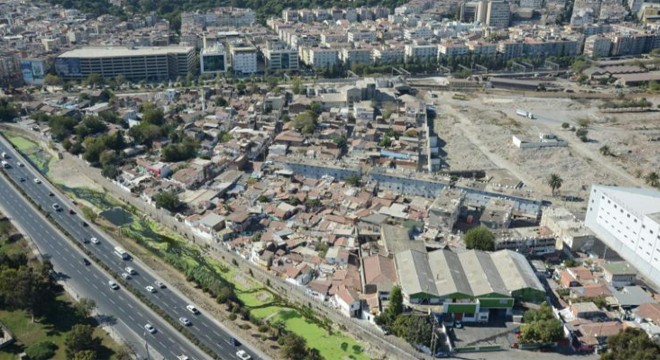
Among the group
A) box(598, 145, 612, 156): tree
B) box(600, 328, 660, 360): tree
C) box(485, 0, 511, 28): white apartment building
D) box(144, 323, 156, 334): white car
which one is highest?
box(485, 0, 511, 28): white apartment building

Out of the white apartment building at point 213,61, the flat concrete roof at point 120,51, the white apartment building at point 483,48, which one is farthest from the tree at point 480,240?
the white apartment building at point 483,48

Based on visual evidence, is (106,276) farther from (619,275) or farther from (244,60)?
(244,60)

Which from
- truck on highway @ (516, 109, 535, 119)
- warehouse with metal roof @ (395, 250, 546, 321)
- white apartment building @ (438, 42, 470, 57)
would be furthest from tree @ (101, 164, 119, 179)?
white apartment building @ (438, 42, 470, 57)

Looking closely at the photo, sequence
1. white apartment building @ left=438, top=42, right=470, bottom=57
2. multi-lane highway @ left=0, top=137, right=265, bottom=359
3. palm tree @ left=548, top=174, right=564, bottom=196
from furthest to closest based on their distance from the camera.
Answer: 1. white apartment building @ left=438, top=42, right=470, bottom=57
2. palm tree @ left=548, top=174, right=564, bottom=196
3. multi-lane highway @ left=0, top=137, right=265, bottom=359

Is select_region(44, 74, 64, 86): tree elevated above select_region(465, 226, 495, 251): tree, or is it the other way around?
select_region(44, 74, 64, 86): tree

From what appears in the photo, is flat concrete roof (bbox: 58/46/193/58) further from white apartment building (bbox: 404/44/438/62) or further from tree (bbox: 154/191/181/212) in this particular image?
tree (bbox: 154/191/181/212)

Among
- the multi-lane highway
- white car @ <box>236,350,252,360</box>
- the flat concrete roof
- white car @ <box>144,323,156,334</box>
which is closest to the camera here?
white car @ <box>236,350,252,360</box>

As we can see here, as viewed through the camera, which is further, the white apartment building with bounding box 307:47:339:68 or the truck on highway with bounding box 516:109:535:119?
the white apartment building with bounding box 307:47:339:68

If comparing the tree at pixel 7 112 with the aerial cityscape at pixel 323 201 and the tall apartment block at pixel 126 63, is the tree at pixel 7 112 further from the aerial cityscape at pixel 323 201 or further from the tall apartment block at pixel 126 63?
the tall apartment block at pixel 126 63

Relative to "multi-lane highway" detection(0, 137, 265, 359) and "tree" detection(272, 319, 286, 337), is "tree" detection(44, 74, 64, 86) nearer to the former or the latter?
"multi-lane highway" detection(0, 137, 265, 359)
